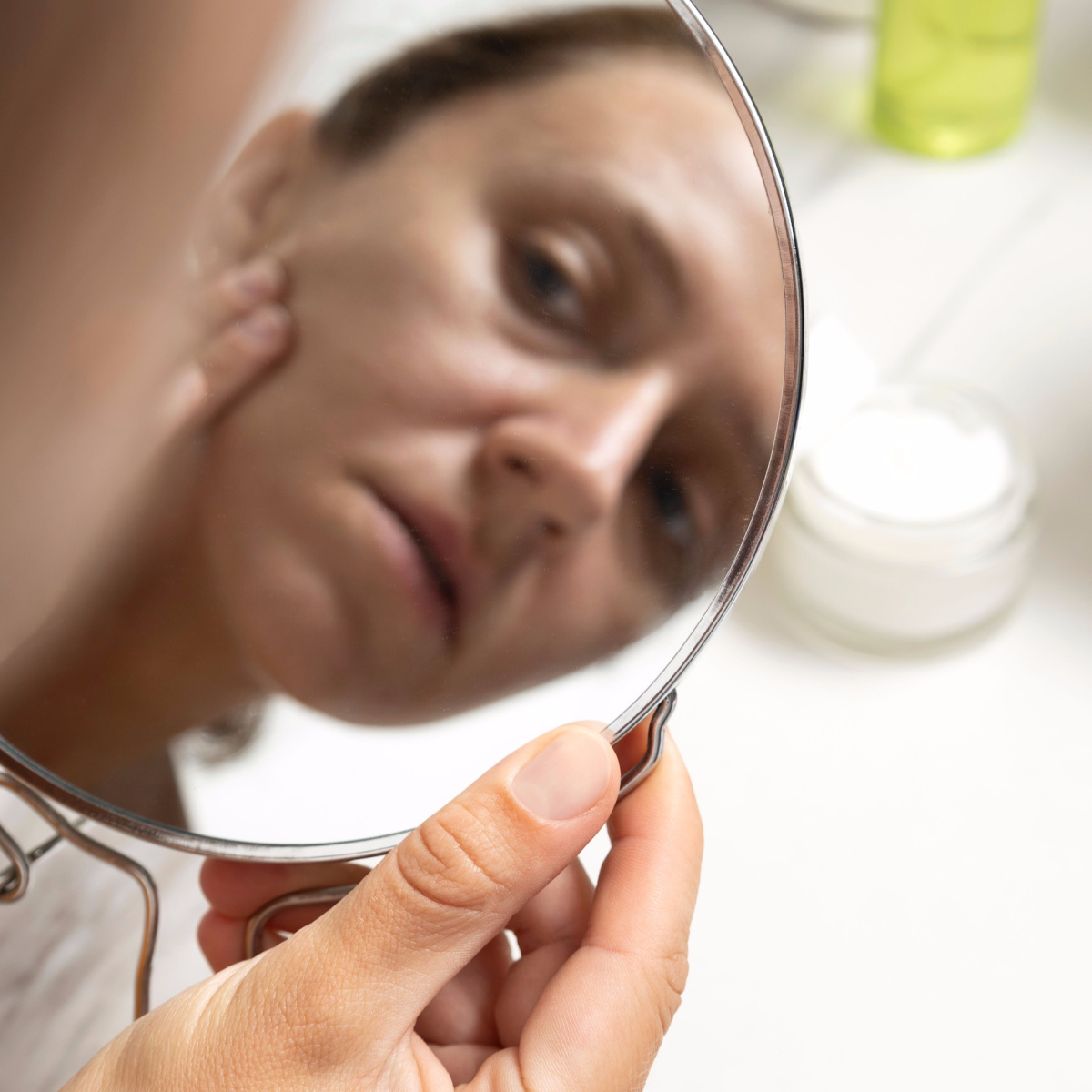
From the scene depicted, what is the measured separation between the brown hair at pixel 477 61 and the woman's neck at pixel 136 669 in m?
0.10

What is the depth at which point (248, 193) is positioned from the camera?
0.32 metres

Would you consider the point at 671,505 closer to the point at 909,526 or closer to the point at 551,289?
the point at 551,289

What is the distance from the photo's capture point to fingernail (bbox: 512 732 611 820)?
11.3 inches

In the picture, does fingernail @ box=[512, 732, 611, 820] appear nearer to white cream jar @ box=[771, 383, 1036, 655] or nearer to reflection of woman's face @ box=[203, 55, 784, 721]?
reflection of woman's face @ box=[203, 55, 784, 721]

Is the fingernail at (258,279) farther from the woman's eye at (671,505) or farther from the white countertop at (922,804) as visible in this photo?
the white countertop at (922,804)

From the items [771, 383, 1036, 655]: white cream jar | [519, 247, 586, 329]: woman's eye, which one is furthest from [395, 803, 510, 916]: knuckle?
[771, 383, 1036, 655]: white cream jar

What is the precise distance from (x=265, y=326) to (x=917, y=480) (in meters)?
0.31

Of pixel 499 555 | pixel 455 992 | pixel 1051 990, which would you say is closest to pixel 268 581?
pixel 499 555

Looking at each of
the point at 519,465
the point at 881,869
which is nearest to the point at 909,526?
the point at 881,869

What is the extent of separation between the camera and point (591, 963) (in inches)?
13.3

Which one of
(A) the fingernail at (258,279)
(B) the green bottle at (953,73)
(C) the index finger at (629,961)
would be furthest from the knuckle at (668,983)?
(B) the green bottle at (953,73)

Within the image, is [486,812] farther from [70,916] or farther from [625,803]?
[70,916]

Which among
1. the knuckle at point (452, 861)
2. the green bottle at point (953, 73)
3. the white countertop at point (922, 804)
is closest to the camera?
the knuckle at point (452, 861)

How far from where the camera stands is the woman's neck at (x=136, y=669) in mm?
329
